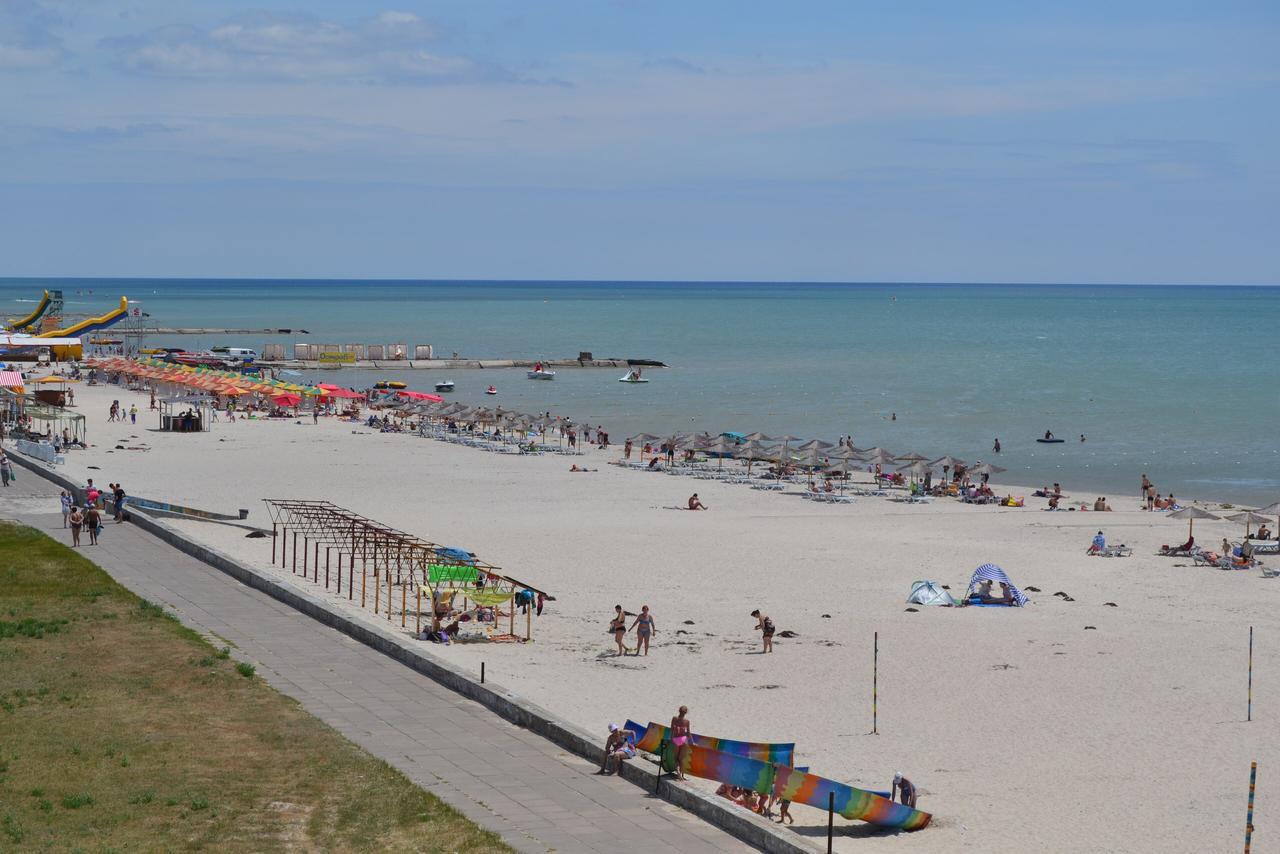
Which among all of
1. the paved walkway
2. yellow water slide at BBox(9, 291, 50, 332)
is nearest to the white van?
yellow water slide at BBox(9, 291, 50, 332)

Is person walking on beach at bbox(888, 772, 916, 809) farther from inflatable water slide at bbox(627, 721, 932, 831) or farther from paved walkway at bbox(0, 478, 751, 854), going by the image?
paved walkway at bbox(0, 478, 751, 854)

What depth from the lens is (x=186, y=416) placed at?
192 ft

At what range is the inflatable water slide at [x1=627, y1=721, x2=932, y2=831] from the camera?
1475cm

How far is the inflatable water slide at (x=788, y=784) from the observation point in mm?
14750

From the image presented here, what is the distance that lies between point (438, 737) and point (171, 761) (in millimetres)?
2746

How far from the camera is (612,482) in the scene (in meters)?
46.7

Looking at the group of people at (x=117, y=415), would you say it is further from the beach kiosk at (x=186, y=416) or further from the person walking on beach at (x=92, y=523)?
the person walking on beach at (x=92, y=523)

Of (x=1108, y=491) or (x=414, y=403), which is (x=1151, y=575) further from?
(x=414, y=403)

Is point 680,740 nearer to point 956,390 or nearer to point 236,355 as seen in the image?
point 956,390

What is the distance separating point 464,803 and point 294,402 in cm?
5314

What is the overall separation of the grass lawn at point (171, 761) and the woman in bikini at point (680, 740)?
2455 mm

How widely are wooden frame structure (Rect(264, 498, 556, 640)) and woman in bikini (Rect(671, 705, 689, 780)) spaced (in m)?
7.18

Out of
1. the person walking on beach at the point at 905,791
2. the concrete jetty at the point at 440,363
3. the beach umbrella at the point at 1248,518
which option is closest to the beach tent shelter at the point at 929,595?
the beach umbrella at the point at 1248,518

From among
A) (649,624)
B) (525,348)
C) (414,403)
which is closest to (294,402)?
(414,403)
